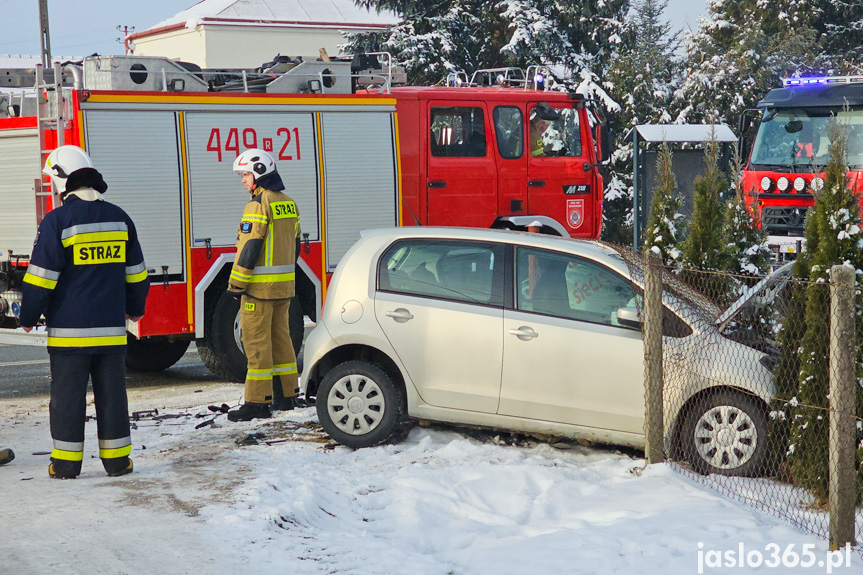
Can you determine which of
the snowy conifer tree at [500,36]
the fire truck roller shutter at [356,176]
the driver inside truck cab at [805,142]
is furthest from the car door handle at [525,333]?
the snowy conifer tree at [500,36]

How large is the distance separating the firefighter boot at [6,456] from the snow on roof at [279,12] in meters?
36.6

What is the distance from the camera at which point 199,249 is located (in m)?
9.34

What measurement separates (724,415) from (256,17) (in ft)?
129

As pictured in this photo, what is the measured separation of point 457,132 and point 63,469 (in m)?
5.75

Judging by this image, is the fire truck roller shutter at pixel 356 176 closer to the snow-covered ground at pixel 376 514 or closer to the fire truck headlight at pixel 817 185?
the snow-covered ground at pixel 376 514

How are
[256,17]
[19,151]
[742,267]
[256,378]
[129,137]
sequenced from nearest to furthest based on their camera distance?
[256,378] < [742,267] < [129,137] < [19,151] < [256,17]

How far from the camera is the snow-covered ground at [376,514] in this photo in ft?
15.9

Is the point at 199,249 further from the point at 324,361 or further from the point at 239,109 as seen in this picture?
the point at 324,361

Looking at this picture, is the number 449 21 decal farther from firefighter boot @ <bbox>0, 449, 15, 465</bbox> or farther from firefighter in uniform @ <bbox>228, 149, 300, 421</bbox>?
firefighter boot @ <bbox>0, 449, 15, 465</bbox>

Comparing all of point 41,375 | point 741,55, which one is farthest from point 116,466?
point 741,55

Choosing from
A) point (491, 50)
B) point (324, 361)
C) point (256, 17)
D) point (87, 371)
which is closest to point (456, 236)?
point (324, 361)

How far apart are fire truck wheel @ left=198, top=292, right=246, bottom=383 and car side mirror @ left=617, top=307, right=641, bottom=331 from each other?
13.6ft

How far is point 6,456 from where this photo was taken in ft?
21.7

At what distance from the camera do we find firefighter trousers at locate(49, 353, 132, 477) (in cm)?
616
